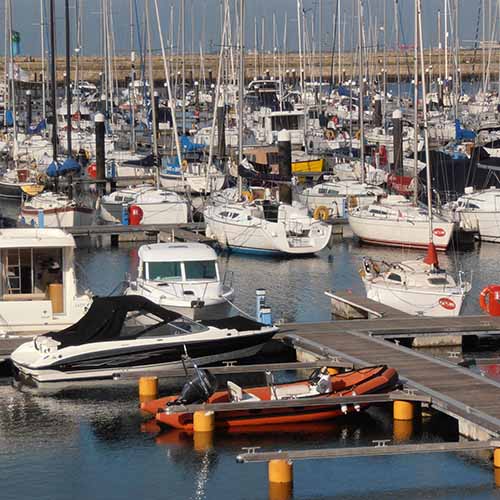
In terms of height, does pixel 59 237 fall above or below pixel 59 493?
above

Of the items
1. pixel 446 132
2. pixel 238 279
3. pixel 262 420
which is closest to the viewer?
pixel 262 420

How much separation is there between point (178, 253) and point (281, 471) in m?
11.2

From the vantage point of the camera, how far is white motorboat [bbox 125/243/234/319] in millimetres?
29969

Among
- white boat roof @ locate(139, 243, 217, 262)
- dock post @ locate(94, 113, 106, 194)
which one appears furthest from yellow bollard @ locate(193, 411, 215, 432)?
dock post @ locate(94, 113, 106, 194)

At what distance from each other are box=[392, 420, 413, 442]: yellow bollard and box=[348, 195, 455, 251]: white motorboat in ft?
66.6

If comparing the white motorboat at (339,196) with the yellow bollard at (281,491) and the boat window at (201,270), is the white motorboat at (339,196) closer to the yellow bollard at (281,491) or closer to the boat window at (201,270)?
the boat window at (201,270)

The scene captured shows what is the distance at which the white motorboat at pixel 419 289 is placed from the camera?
31.6m

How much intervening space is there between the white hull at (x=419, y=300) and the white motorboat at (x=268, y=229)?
10648 mm

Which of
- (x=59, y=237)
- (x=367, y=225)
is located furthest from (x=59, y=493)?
(x=367, y=225)

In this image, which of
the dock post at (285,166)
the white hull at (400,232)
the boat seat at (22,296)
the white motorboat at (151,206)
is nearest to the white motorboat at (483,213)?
the white hull at (400,232)

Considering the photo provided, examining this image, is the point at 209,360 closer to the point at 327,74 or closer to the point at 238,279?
the point at 238,279

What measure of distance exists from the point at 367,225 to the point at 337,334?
680 inches

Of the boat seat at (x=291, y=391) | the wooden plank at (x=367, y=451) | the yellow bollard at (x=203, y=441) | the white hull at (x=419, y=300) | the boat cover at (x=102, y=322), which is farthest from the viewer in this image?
the white hull at (x=419, y=300)

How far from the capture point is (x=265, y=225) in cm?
4347
